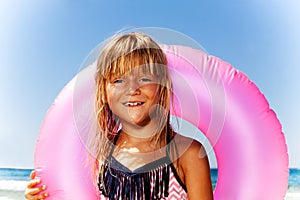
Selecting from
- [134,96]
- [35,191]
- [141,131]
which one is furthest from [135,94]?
[35,191]

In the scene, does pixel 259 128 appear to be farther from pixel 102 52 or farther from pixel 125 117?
pixel 102 52

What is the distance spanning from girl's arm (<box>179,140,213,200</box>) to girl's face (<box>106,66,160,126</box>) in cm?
26

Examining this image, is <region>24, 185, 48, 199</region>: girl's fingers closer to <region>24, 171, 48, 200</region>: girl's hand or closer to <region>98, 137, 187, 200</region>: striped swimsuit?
<region>24, 171, 48, 200</region>: girl's hand

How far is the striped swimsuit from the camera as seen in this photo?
238 centimetres

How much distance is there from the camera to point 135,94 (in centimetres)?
229

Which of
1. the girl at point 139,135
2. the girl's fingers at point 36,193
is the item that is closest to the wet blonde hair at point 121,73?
the girl at point 139,135

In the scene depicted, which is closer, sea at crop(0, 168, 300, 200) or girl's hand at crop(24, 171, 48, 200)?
girl's hand at crop(24, 171, 48, 200)

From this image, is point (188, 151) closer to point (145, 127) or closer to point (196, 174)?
point (196, 174)

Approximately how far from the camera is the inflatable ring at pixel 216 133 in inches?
102

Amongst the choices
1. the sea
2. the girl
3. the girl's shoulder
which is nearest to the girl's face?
the girl

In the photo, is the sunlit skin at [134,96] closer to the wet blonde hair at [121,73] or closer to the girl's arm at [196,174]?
the wet blonde hair at [121,73]

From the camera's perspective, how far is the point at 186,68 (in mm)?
2686

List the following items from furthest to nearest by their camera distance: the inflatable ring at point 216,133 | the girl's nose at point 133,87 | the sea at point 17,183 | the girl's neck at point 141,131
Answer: the sea at point 17,183, the inflatable ring at point 216,133, the girl's neck at point 141,131, the girl's nose at point 133,87

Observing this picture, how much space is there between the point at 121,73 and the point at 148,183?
0.53 metres
